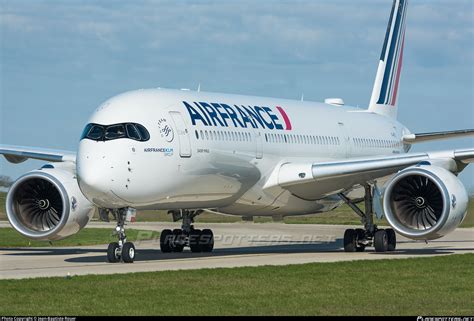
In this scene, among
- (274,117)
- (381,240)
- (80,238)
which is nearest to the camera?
(381,240)

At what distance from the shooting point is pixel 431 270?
68.2ft

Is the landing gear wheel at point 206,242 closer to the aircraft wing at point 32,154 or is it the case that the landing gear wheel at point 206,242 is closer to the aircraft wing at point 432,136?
the aircraft wing at point 32,154

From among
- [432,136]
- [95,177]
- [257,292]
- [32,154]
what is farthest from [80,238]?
[257,292]

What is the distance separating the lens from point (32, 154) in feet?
95.2

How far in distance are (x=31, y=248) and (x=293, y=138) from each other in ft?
28.9

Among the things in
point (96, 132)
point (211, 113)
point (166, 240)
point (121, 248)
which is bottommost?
point (121, 248)

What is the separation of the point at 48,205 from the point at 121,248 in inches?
162

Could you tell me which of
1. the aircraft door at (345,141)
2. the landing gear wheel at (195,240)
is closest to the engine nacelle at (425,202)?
the landing gear wheel at (195,240)

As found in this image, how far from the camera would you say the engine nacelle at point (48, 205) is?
24922 millimetres

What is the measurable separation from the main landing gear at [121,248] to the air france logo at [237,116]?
10.2ft

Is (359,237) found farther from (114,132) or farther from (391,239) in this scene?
(114,132)

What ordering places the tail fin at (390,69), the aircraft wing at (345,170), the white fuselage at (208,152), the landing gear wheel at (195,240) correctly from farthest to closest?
the tail fin at (390,69)
the landing gear wheel at (195,240)
the aircraft wing at (345,170)
the white fuselage at (208,152)

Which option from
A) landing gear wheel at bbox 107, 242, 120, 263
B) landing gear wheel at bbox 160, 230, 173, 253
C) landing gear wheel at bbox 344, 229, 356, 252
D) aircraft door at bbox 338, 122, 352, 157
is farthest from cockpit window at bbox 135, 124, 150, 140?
aircraft door at bbox 338, 122, 352, 157

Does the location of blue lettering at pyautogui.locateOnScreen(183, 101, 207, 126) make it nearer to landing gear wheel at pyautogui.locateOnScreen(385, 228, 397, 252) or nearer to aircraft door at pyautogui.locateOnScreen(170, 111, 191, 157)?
aircraft door at pyautogui.locateOnScreen(170, 111, 191, 157)
